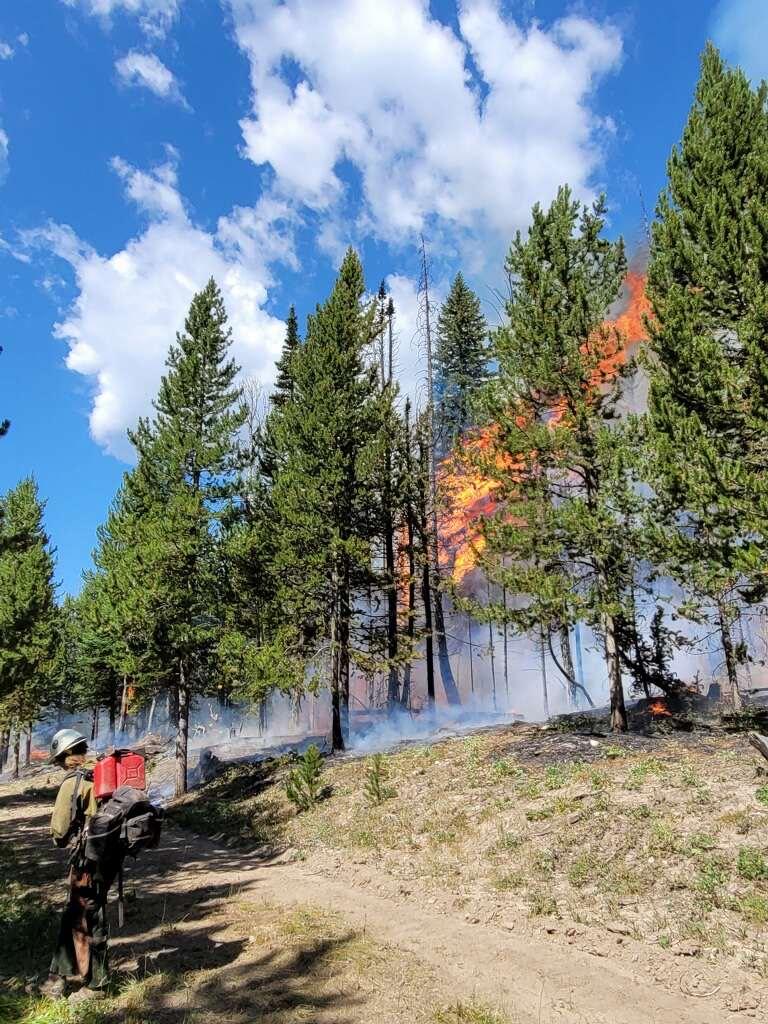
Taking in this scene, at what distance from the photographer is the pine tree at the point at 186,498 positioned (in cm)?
2056

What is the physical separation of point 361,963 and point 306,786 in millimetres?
9399

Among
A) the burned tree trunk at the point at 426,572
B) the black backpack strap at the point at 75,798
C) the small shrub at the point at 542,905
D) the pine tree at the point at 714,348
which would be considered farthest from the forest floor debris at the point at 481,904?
the burned tree trunk at the point at 426,572

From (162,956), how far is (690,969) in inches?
207

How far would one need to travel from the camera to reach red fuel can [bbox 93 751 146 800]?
546 centimetres

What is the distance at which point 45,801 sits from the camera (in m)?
24.6

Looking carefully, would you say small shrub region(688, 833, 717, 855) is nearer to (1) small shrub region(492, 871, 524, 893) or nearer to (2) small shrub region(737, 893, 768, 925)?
(2) small shrub region(737, 893, 768, 925)

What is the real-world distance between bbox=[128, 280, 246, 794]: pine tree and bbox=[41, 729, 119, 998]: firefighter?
15406 mm

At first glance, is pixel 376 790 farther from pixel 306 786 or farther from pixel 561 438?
pixel 561 438

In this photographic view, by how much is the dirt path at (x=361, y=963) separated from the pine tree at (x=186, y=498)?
→ 41.6 ft

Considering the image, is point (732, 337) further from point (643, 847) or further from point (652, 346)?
point (643, 847)

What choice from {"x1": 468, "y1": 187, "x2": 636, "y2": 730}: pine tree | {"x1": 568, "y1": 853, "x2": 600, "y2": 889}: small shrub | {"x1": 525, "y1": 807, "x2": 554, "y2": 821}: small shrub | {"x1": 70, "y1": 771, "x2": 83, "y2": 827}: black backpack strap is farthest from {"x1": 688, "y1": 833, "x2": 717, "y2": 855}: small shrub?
{"x1": 70, "y1": 771, "x2": 83, "y2": 827}: black backpack strap

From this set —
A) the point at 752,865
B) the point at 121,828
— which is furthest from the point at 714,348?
the point at 121,828

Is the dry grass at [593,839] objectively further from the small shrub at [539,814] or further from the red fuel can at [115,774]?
the red fuel can at [115,774]

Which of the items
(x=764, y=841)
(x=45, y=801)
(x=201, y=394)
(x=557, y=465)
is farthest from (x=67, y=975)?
(x=45, y=801)
